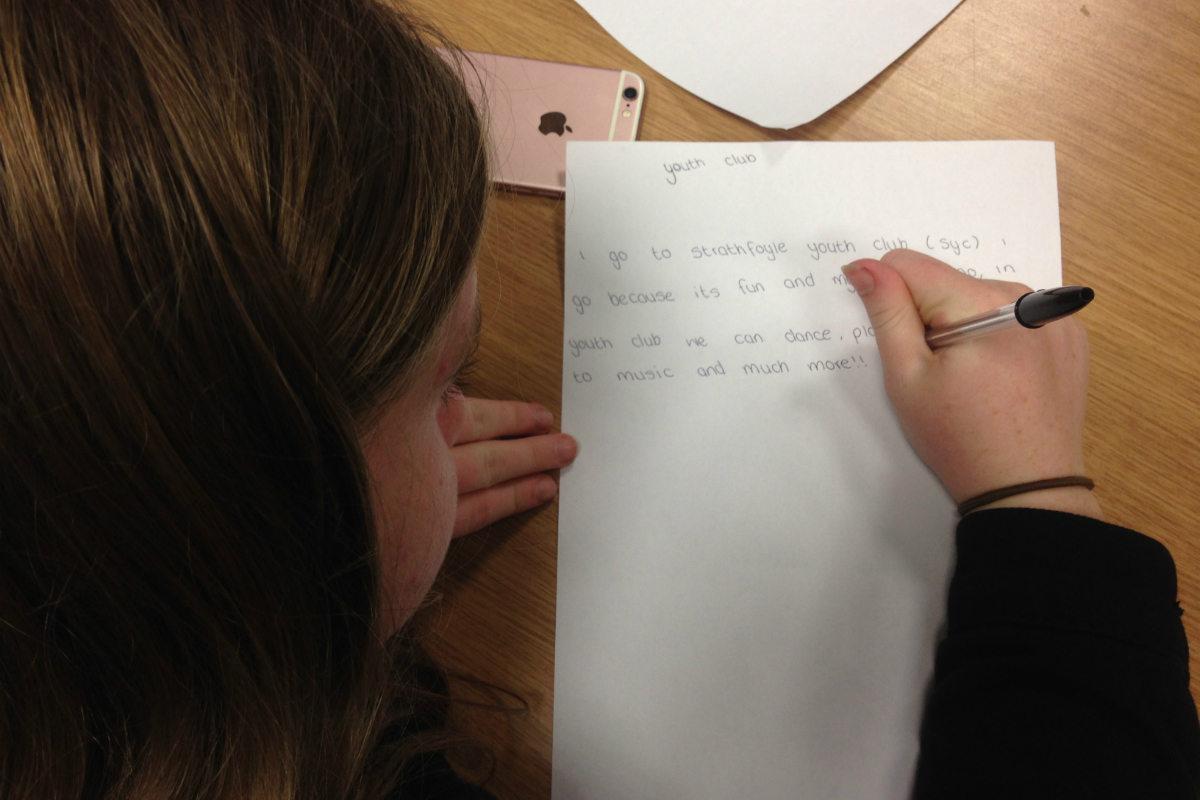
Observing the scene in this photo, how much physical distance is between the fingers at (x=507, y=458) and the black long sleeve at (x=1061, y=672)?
0.26 meters

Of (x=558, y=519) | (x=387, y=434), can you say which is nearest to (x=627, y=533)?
(x=558, y=519)

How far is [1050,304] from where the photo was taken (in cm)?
31

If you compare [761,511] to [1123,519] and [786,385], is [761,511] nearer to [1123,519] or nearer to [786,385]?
[786,385]

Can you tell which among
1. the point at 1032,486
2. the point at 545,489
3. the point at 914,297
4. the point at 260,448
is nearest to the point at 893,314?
the point at 914,297

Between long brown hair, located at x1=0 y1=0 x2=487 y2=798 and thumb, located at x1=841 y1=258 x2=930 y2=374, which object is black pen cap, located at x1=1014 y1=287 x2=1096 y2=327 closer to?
thumb, located at x1=841 y1=258 x2=930 y2=374

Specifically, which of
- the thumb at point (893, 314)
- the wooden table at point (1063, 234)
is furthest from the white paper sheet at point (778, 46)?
the thumb at point (893, 314)

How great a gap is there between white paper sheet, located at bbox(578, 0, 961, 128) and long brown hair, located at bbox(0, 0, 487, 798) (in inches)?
8.0

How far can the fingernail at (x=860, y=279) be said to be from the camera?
407 mm

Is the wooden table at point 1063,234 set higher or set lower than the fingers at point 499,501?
higher

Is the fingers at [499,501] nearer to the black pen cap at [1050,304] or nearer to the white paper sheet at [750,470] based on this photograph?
the white paper sheet at [750,470]

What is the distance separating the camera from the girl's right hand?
394 mm

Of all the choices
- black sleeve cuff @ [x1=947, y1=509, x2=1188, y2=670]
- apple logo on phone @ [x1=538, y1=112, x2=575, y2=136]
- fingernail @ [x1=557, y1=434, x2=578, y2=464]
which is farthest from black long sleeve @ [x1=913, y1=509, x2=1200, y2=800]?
apple logo on phone @ [x1=538, y1=112, x2=575, y2=136]

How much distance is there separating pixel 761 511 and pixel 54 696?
36cm

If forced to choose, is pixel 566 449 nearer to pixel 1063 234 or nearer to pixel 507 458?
pixel 507 458
